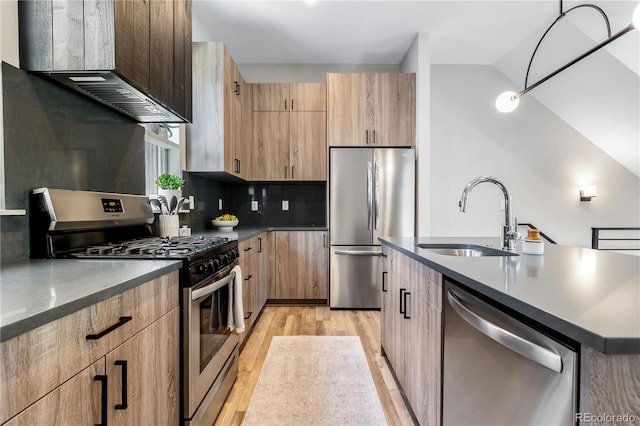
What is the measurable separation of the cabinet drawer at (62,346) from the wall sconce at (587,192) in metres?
5.26

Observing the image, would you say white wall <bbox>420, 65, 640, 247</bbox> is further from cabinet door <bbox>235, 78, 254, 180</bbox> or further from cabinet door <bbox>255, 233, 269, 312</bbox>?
cabinet door <bbox>235, 78, 254, 180</bbox>

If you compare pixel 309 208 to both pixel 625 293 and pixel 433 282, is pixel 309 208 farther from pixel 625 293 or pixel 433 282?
pixel 625 293

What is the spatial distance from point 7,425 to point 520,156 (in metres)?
5.11

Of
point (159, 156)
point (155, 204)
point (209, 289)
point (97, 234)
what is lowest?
point (209, 289)

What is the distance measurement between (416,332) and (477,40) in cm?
350

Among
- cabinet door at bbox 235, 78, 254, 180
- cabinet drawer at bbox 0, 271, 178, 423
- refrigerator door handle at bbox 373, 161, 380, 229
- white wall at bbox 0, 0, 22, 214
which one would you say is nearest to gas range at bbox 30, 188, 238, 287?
white wall at bbox 0, 0, 22, 214

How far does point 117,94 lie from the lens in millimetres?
1581

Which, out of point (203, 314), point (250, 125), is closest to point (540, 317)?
point (203, 314)

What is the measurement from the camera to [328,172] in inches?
141

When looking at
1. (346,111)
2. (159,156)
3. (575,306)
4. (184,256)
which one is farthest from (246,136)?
(575,306)

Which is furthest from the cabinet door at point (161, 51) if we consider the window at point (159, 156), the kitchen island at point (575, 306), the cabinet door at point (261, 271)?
the cabinet door at point (261, 271)

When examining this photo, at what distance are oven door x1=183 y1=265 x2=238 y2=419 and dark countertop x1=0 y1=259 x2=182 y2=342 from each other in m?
0.24

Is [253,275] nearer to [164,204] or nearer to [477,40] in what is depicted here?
[164,204]

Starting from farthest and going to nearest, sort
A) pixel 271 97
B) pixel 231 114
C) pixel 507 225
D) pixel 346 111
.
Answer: pixel 271 97, pixel 346 111, pixel 231 114, pixel 507 225
